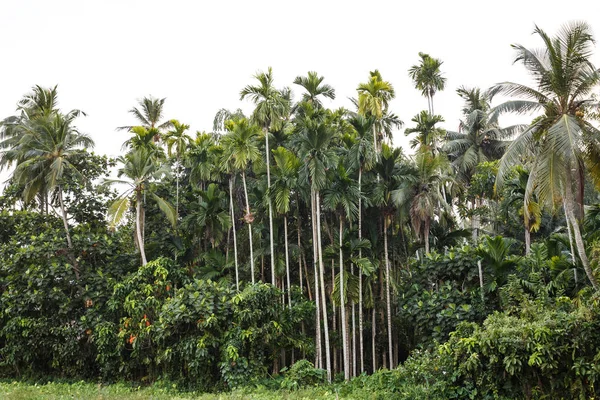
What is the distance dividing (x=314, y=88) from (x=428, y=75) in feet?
29.5

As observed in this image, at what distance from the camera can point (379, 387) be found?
16109 millimetres

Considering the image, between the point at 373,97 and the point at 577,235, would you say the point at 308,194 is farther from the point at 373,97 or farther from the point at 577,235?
the point at 577,235

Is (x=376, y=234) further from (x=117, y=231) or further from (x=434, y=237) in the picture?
(x=117, y=231)

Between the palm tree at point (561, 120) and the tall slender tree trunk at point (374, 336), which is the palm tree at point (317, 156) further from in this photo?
the palm tree at point (561, 120)

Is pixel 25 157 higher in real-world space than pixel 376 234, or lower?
higher

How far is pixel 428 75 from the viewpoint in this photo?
93.8 feet

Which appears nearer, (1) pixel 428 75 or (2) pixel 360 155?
(2) pixel 360 155

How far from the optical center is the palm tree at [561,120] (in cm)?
1352

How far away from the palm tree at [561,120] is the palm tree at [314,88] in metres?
9.04

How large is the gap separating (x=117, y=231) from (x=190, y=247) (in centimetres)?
317

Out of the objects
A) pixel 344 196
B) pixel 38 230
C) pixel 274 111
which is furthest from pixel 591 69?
pixel 38 230

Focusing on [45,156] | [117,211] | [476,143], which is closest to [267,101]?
[117,211]

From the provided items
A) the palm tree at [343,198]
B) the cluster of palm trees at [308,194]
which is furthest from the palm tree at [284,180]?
the palm tree at [343,198]

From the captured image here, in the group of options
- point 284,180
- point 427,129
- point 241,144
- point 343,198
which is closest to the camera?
point 343,198
